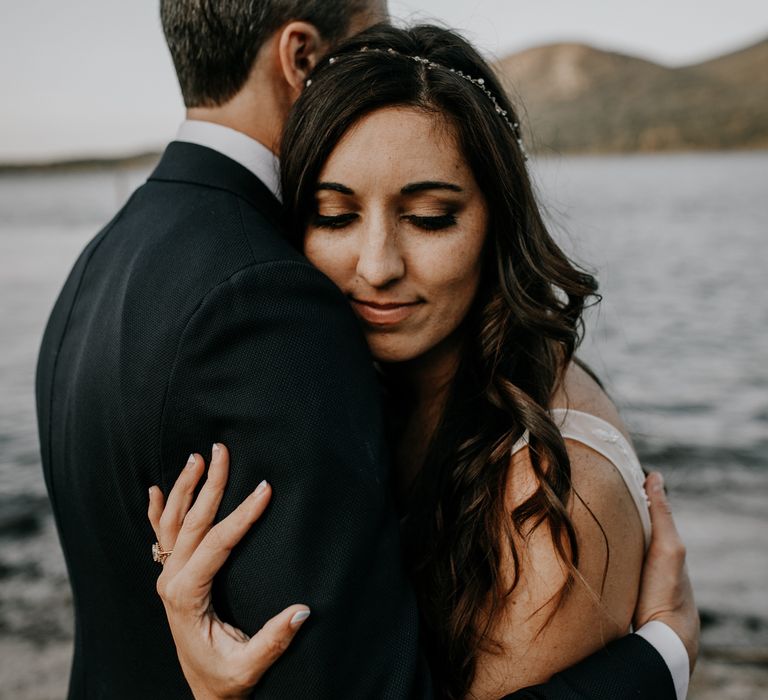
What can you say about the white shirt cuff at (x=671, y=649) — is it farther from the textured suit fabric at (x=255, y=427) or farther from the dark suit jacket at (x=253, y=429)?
the textured suit fabric at (x=255, y=427)

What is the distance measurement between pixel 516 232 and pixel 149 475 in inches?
44.7

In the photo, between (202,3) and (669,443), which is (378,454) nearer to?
(202,3)

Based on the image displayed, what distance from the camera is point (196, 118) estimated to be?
205cm

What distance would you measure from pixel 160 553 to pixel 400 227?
956 millimetres

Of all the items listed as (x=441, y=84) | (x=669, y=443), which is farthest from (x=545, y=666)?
(x=669, y=443)

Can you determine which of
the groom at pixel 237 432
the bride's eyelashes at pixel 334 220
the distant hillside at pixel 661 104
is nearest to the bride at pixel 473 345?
the bride's eyelashes at pixel 334 220

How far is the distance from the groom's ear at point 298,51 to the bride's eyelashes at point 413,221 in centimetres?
40

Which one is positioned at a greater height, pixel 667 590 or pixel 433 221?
pixel 433 221

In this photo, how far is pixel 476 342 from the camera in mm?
Result: 2230

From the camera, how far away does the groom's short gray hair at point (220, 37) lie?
2029mm

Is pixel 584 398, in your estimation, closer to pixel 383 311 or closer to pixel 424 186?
pixel 383 311

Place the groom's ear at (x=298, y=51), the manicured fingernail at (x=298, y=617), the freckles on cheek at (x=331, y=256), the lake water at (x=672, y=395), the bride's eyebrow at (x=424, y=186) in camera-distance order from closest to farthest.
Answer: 1. the manicured fingernail at (x=298, y=617)
2. the bride's eyebrow at (x=424, y=186)
3. the freckles on cheek at (x=331, y=256)
4. the groom's ear at (x=298, y=51)
5. the lake water at (x=672, y=395)

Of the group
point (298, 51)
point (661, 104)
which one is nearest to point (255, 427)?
point (298, 51)

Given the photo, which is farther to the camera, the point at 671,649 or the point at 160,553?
the point at 671,649
